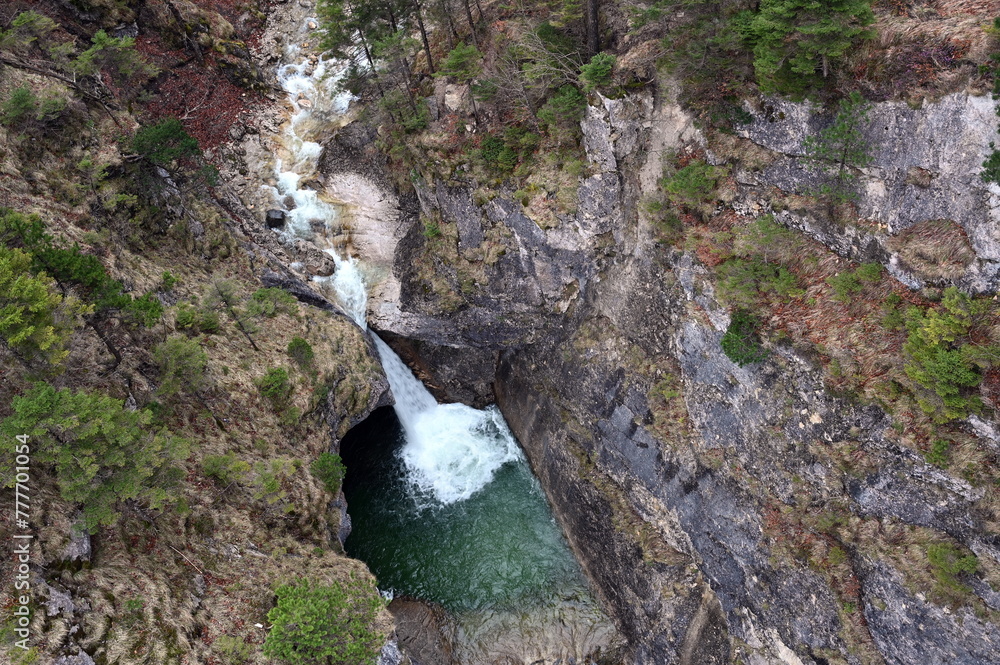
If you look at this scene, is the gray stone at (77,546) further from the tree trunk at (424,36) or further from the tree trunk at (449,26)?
the tree trunk at (449,26)

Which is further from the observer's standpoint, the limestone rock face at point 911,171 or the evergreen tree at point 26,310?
the limestone rock face at point 911,171

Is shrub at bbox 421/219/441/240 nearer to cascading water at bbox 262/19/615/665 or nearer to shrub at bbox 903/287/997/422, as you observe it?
cascading water at bbox 262/19/615/665

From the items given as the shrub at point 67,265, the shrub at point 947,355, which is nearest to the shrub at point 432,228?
the shrub at point 67,265

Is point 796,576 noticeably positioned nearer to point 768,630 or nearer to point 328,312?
point 768,630

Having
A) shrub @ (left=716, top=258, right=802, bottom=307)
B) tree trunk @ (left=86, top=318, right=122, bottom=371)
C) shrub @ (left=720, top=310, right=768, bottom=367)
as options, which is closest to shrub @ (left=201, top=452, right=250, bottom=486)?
tree trunk @ (left=86, top=318, right=122, bottom=371)

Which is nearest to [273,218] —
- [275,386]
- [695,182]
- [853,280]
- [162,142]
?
[162,142]
